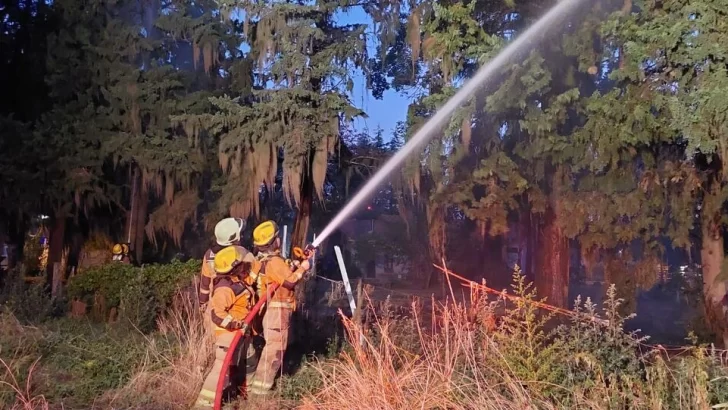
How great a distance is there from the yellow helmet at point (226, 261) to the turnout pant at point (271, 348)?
1.84 feet

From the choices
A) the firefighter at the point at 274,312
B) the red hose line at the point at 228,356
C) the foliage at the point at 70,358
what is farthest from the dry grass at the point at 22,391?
the firefighter at the point at 274,312

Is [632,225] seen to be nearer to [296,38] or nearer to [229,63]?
[296,38]

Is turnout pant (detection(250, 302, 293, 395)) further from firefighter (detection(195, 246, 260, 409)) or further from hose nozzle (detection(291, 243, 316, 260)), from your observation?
hose nozzle (detection(291, 243, 316, 260))

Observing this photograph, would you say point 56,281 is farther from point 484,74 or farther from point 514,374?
point 514,374

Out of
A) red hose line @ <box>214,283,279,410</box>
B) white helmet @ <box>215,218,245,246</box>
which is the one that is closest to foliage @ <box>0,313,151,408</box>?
red hose line @ <box>214,283,279,410</box>

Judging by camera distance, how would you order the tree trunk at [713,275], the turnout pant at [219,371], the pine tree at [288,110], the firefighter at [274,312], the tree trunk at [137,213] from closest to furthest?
the turnout pant at [219,371], the firefighter at [274,312], the tree trunk at [713,275], the pine tree at [288,110], the tree trunk at [137,213]

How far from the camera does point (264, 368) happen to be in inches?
262

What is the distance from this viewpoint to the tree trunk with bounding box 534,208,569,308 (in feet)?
42.1

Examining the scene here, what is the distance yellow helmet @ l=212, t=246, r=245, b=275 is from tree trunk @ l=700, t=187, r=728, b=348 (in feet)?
24.1

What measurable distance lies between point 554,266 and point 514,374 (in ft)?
25.9

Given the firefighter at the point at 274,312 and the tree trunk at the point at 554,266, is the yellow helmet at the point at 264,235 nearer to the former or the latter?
the firefighter at the point at 274,312

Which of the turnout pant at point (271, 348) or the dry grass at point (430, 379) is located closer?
the dry grass at point (430, 379)

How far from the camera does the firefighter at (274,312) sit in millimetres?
6625

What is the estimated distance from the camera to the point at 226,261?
6.37 metres
